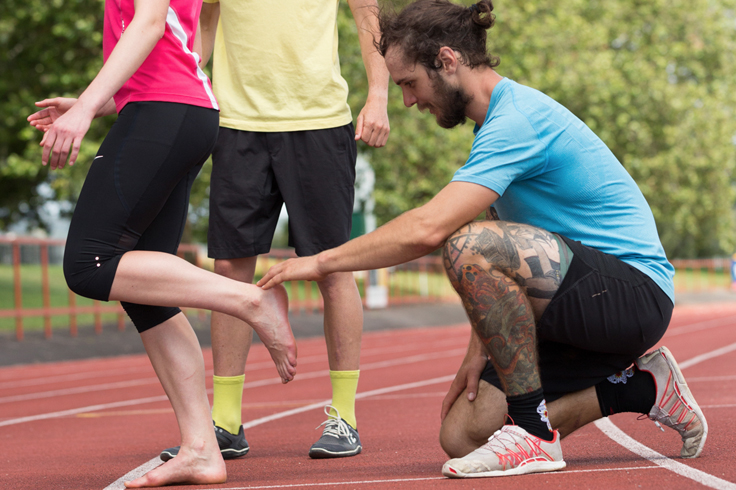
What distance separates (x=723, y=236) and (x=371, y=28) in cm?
3653

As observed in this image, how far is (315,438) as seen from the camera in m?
4.22

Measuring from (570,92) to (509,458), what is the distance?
2798 cm

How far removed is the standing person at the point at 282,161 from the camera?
3779 mm

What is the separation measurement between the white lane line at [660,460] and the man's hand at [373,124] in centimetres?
161

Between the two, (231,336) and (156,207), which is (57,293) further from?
(156,207)

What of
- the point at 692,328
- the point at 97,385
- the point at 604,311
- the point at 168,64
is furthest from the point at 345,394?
the point at 692,328

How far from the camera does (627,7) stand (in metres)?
37.9

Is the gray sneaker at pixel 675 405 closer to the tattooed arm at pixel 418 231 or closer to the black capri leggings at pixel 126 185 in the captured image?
the tattooed arm at pixel 418 231

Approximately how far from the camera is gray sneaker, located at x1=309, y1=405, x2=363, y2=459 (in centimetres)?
352

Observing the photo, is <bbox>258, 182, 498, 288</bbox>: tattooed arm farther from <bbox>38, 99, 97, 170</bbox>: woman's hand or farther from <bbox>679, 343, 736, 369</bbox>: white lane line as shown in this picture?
<bbox>679, 343, 736, 369</bbox>: white lane line

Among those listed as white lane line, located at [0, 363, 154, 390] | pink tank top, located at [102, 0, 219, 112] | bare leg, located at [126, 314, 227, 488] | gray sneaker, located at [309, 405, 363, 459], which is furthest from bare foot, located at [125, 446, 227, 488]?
white lane line, located at [0, 363, 154, 390]

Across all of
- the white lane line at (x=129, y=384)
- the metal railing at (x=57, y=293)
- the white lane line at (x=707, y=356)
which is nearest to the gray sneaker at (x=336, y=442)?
the white lane line at (x=129, y=384)

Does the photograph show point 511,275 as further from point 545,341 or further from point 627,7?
point 627,7

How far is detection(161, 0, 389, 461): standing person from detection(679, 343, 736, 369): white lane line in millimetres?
5500
